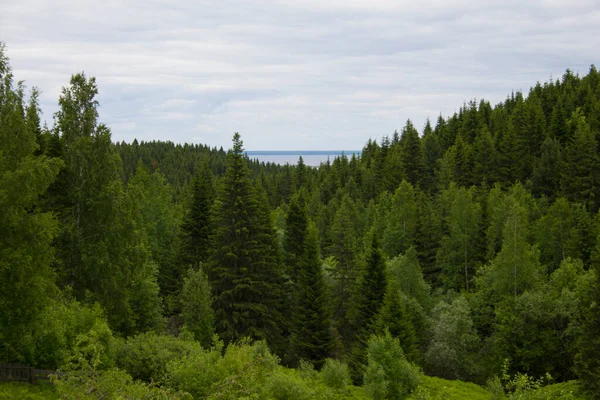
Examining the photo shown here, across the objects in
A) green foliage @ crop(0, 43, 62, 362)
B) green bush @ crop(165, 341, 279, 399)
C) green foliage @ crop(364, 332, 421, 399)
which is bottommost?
green foliage @ crop(364, 332, 421, 399)

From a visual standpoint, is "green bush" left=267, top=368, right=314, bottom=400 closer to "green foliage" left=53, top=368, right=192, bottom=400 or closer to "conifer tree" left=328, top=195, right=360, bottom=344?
"green foliage" left=53, top=368, right=192, bottom=400

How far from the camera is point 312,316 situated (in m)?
37.3

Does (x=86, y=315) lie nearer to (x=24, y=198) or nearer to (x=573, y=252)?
(x=24, y=198)

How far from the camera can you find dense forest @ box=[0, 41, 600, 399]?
19328mm

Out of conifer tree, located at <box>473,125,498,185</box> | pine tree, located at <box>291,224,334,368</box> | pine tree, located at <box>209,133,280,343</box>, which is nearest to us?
pine tree, located at <box>209,133,280,343</box>

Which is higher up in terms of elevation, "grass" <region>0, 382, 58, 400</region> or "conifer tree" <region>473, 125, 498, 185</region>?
"conifer tree" <region>473, 125, 498, 185</region>

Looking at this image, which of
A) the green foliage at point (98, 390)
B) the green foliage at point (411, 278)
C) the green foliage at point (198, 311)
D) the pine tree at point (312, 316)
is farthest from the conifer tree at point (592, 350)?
the green foliage at point (98, 390)

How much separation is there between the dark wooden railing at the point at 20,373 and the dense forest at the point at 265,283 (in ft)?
2.92

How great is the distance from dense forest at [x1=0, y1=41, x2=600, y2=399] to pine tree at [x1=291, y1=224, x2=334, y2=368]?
0.13 metres

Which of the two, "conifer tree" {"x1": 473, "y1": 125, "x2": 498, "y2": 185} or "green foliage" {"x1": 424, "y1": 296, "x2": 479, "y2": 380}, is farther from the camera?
"conifer tree" {"x1": 473, "y1": 125, "x2": 498, "y2": 185}

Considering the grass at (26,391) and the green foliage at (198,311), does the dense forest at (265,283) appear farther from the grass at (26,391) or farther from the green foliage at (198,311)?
the grass at (26,391)

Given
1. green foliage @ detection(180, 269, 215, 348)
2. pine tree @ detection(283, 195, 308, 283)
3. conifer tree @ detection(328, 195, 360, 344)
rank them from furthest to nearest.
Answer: conifer tree @ detection(328, 195, 360, 344), pine tree @ detection(283, 195, 308, 283), green foliage @ detection(180, 269, 215, 348)

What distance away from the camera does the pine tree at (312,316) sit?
3741 cm

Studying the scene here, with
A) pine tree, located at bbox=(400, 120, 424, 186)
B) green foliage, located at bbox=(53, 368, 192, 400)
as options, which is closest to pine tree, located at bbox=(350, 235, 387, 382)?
green foliage, located at bbox=(53, 368, 192, 400)
